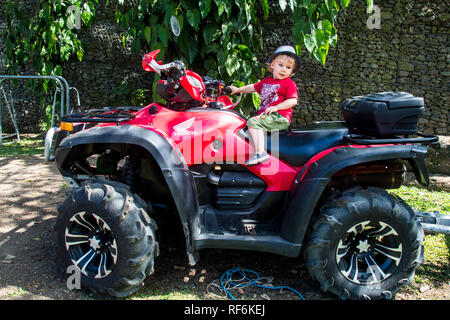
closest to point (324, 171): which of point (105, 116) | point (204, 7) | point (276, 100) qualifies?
point (276, 100)

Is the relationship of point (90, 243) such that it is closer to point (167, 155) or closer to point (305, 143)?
point (167, 155)

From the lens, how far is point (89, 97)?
979 cm

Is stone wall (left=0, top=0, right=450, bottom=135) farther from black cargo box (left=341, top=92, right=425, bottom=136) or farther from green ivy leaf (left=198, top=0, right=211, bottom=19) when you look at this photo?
black cargo box (left=341, top=92, right=425, bottom=136)

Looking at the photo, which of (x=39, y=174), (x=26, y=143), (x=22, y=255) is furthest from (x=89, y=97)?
(x=22, y=255)

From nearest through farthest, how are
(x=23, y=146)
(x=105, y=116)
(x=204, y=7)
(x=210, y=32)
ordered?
(x=105, y=116), (x=204, y=7), (x=210, y=32), (x=23, y=146)

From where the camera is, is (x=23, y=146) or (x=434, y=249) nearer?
(x=434, y=249)

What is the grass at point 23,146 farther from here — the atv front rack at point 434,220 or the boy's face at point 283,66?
the atv front rack at point 434,220

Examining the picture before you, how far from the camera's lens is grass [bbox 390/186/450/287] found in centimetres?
307

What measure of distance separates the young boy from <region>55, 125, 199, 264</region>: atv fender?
0.48 meters

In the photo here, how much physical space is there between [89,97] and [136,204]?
7.85 metres

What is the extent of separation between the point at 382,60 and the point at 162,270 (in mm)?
7639

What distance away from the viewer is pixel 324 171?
8.46 feet

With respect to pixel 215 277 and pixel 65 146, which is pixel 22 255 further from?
pixel 215 277

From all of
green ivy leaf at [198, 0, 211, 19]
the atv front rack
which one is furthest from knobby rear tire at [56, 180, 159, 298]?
green ivy leaf at [198, 0, 211, 19]
